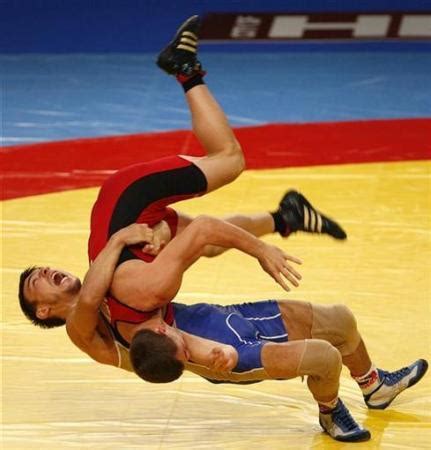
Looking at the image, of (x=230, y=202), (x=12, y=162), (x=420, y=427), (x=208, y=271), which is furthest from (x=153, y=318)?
(x=12, y=162)

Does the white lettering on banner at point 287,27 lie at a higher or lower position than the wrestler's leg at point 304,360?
lower

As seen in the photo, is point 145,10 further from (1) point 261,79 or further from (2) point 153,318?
(2) point 153,318

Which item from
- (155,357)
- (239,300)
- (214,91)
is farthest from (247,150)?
(155,357)

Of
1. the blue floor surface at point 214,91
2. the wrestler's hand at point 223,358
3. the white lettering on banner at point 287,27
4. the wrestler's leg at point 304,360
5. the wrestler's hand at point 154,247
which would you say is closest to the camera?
the wrestler's hand at point 223,358

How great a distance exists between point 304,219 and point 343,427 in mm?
864

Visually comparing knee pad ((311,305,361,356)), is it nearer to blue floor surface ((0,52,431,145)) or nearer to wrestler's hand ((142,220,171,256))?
wrestler's hand ((142,220,171,256))

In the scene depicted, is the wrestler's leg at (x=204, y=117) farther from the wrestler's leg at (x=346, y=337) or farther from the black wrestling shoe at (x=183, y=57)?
the wrestler's leg at (x=346, y=337)

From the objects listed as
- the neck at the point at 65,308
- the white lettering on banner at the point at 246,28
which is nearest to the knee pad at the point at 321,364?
the neck at the point at 65,308

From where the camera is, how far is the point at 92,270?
202 inches

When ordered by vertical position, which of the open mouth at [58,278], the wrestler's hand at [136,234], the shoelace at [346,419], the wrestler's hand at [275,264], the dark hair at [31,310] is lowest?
the shoelace at [346,419]

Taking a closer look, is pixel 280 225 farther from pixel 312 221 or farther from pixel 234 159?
pixel 234 159

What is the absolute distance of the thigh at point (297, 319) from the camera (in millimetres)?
5480

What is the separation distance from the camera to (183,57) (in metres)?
5.54

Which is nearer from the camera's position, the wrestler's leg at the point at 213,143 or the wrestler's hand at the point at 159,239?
the wrestler's hand at the point at 159,239
